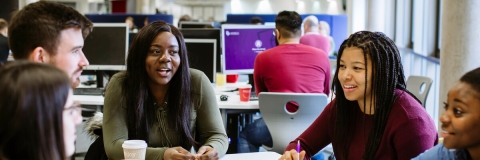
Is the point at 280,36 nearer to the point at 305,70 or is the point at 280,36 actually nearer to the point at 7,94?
the point at 305,70

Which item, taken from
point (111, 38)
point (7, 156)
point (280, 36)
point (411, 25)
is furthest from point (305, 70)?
point (411, 25)

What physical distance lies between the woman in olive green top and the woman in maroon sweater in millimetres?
559

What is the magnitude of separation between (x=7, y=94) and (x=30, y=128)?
0.26 feet

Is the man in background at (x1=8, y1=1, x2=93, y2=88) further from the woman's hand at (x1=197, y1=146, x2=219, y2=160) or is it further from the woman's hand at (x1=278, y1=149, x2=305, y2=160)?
the woman's hand at (x1=278, y1=149, x2=305, y2=160)

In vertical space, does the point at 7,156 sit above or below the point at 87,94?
above

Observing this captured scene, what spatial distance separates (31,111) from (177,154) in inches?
48.9

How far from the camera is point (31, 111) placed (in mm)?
1187

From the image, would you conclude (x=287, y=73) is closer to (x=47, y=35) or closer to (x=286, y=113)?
(x=286, y=113)

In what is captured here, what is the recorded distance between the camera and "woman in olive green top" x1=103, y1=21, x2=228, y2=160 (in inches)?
105

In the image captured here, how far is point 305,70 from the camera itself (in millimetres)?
4195

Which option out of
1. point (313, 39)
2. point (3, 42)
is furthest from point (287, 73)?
point (313, 39)

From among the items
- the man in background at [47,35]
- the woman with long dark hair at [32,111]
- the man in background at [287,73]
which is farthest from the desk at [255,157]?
the man in background at [287,73]

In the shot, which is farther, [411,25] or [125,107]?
[411,25]

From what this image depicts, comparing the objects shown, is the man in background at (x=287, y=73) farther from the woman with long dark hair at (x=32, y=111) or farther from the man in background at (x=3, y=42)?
the woman with long dark hair at (x=32, y=111)
